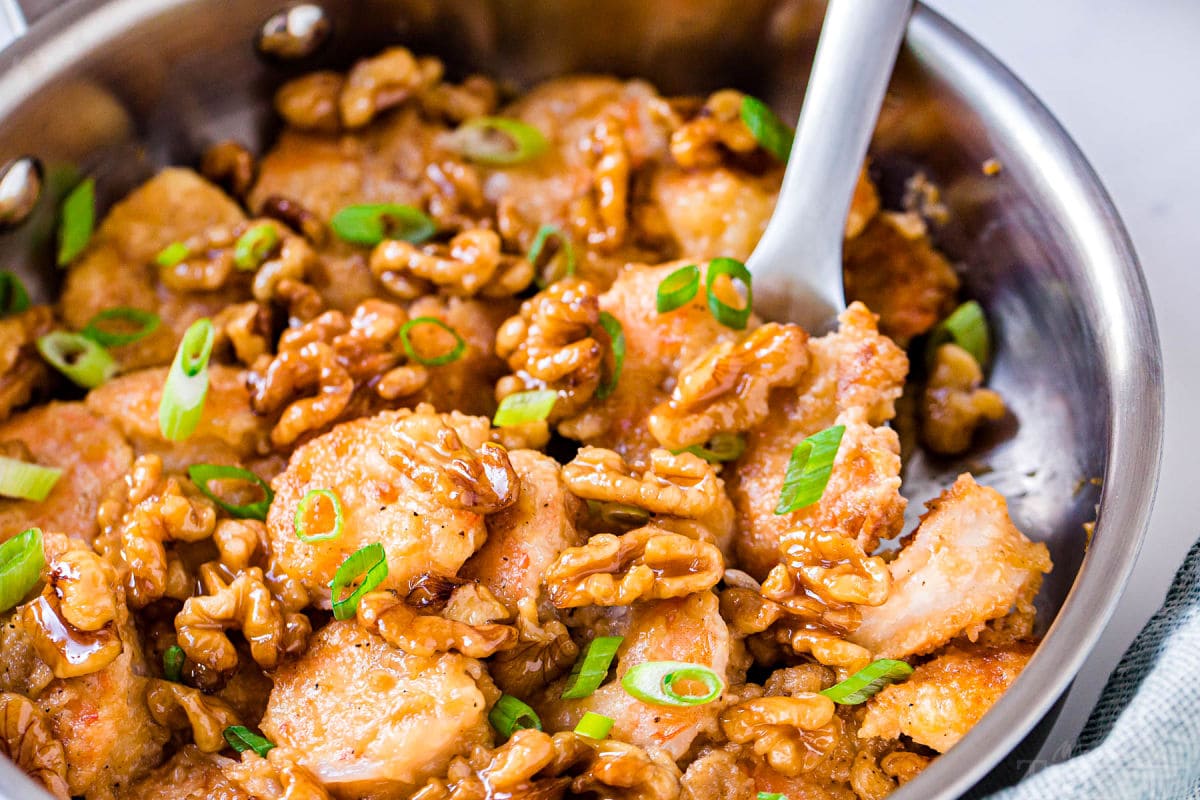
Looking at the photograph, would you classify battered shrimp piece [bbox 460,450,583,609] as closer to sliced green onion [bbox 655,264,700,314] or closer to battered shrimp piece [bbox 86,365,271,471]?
sliced green onion [bbox 655,264,700,314]

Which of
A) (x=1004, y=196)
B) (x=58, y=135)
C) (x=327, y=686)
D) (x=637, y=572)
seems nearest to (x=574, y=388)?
(x=637, y=572)

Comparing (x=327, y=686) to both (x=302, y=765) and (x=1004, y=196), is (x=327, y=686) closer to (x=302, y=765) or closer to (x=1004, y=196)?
(x=302, y=765)

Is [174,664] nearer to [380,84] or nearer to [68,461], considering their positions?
[68,461]

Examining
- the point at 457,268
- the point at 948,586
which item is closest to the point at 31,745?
the point at 457,268

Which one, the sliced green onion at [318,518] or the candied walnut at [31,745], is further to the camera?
the sliced green onion at [318,518]

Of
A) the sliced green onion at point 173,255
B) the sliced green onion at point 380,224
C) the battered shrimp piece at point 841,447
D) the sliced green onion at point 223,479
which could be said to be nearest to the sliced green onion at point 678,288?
the battered shrimp piece at point 841,447

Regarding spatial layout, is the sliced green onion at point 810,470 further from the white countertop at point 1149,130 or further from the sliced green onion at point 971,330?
the white countertop at point 1149,130

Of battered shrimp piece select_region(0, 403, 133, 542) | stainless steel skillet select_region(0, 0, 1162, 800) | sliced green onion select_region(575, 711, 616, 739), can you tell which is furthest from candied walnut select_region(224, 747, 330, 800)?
stainless steel skillet select_region(0, 0, 1162, 800)

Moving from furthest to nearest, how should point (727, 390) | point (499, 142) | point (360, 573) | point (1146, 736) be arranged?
point (499, 142) → point (727, 390) → point (360, 573) → point (1146, 736)
